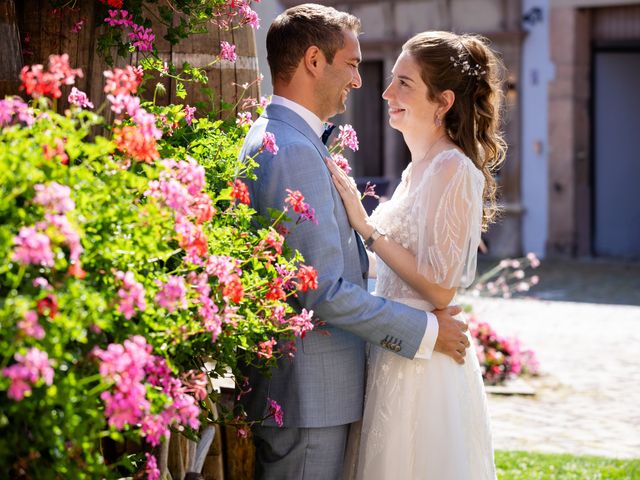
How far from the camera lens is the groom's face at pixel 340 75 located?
10.7ft

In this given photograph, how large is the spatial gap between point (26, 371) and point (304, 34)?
171 centimetres

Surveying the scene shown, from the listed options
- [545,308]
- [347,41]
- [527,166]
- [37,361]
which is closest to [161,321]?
[37,361]

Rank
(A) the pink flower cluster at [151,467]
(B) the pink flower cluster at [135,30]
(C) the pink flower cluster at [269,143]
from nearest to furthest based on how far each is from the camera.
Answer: (A) the pink flower cluster at [151,467] < (C) the pink flower cluster at [269,143] < (B) the pink flower cluster at [135,30]

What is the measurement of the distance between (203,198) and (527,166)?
574 inches

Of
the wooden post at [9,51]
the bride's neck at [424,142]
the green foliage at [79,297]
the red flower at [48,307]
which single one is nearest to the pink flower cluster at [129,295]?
the green foliage at [79,297]

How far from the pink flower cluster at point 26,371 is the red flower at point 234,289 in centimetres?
58

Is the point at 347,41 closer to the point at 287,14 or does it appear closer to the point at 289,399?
the point at 287,14

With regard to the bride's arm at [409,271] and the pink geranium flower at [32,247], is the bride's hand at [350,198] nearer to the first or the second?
the bride's arm at [409,271]

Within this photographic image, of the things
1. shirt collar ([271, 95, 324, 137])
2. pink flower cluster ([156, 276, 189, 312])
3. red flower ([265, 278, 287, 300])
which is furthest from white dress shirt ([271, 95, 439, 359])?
pink flower cluster ([156, 276, 189, 312])

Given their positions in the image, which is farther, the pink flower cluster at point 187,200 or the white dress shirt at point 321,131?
the white dress shirt at point 321,131

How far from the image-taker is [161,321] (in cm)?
215

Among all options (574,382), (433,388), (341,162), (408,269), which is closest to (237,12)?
(341,162)

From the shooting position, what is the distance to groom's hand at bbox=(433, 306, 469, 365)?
3.38 m

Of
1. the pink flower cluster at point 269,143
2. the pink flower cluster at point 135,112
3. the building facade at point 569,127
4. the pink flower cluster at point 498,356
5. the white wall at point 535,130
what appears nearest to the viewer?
the pink flower cluster at point 135,112
